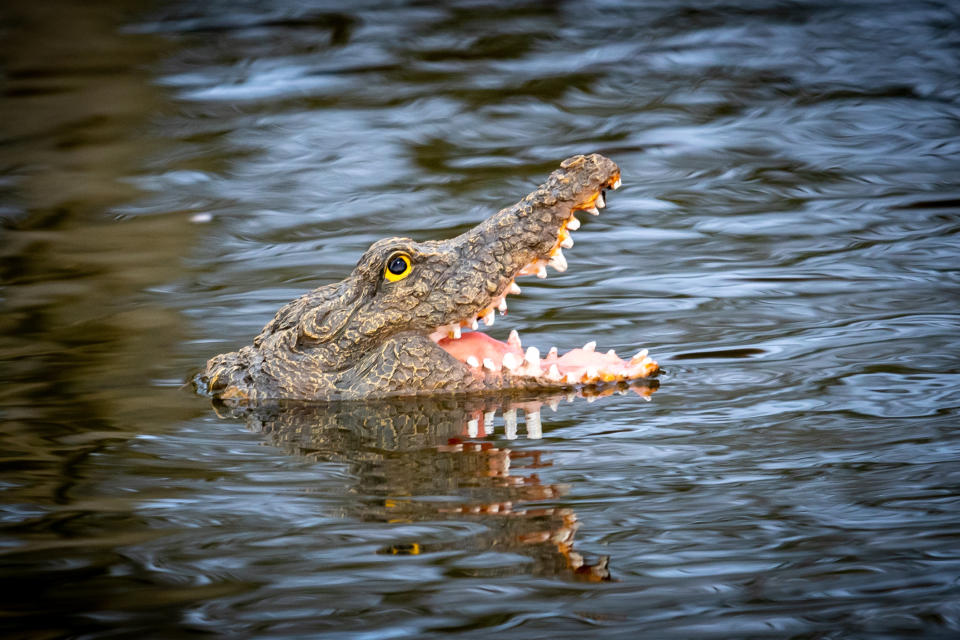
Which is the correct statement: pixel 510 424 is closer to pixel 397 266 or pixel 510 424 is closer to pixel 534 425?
pixel 534 425

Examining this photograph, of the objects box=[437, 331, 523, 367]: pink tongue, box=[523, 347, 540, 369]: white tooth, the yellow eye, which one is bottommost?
box=[523, 347, 540, 369]: white tooth

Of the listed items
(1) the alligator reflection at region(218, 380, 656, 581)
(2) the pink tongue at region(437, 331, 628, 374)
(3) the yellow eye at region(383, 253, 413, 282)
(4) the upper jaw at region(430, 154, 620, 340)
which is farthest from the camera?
(2) the pink tongue at region(437, 331, 628, 374)

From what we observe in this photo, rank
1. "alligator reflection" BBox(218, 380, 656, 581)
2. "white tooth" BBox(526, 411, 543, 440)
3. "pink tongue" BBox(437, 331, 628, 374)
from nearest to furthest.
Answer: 1. "alligator reflection" BBox(218, 380, 656, 581)
2. "white tooth" BBox(526, 411, 543, 440)
3. "pink tongue" BBox(437, 331, 628, 374)

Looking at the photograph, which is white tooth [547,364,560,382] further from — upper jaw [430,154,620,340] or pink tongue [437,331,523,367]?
upper jaw [430,154,620,340]

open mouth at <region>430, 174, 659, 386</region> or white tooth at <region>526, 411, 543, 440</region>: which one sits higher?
open mouth at <region>430, 174, 659, 386</region>

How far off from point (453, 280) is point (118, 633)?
231cm

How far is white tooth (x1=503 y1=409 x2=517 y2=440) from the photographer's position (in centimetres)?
479

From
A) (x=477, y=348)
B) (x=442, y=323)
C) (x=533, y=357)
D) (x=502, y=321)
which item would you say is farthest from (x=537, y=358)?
(x=502, y=321)

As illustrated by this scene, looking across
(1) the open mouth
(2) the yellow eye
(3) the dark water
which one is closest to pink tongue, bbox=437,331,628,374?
(1) the open mouth

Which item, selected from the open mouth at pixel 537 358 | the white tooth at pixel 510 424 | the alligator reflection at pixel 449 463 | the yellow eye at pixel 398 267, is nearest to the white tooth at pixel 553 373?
the open mouth at pixel 537 358

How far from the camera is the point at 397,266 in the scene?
5242 mm

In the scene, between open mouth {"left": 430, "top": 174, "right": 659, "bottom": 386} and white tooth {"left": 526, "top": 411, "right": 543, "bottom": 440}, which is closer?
white tooth {"left": 526, "top": 411, "right": 543, "bottom": 440}

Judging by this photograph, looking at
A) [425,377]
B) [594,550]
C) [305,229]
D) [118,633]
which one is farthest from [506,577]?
[305,229]

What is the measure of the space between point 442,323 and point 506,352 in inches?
13.0
